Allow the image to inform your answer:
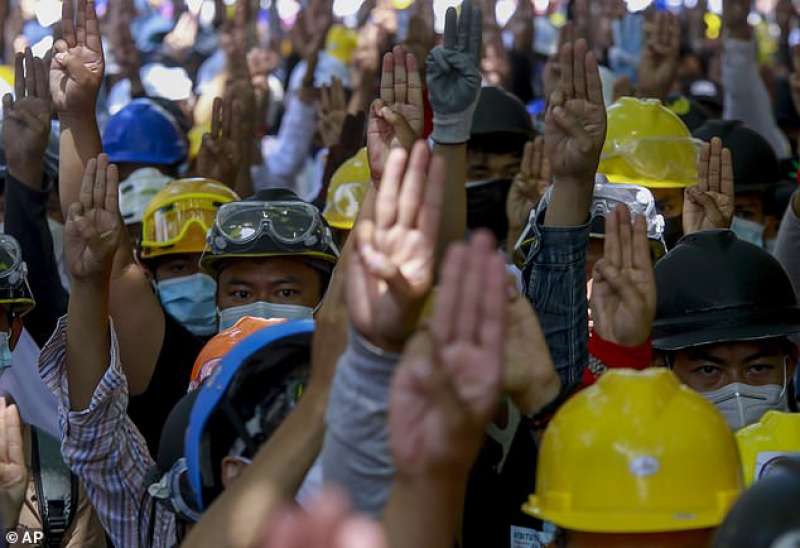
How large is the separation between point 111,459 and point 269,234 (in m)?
1.24

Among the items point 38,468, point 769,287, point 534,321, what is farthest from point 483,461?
point 38,468

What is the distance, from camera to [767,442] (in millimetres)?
4090

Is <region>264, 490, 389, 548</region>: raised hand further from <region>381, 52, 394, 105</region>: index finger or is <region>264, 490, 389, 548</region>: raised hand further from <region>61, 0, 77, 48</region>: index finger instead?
<region>61, 0, 77, 48</region>: index finger

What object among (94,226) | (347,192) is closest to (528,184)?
(347,192)

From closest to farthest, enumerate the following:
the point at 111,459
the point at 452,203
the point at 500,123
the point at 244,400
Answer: the point at 244,400 → the point at 452,203 → the point at 111,459 → the point at 500,123

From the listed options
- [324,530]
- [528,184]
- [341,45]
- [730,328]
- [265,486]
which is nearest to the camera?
[324,530]

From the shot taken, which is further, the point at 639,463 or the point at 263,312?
the point at 263,312

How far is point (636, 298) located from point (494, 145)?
356 centimetres

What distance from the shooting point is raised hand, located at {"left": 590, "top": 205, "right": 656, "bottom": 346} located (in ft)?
14.0

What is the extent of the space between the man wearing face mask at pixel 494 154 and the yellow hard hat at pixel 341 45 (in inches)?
237

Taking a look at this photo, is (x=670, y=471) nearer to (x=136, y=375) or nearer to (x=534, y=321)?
(x=534, y=321)

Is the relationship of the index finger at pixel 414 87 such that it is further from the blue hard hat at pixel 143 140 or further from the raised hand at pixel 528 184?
the blue hard hat at pixel 143 140

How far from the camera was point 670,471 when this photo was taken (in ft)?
10.8

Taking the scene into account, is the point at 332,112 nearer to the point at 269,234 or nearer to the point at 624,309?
the point at 269,234
